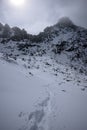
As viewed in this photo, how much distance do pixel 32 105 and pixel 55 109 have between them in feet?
5.51

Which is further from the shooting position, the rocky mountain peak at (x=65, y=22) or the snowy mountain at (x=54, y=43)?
the rocky mountain peak at (x=65, y=22)

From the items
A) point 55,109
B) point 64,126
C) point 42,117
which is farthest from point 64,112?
point 42,117

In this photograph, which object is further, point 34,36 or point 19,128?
point 34,36

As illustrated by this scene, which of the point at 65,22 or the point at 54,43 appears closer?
the point at 54,43

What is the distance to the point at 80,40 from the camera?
46.8 metres

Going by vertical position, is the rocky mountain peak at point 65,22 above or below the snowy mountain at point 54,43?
above

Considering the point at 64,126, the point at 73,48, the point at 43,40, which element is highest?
the point at 43,40

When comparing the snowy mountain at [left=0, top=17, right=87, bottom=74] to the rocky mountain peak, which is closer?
the snowy mountain at [left=0, top=17, right=87, bottom=74]

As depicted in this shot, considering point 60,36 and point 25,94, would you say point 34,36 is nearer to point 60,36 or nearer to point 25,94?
point 60,36

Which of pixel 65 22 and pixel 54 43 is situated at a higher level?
pixel 65 22

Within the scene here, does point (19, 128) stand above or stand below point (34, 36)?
below

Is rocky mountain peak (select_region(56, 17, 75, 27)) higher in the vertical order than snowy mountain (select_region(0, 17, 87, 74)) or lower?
higher

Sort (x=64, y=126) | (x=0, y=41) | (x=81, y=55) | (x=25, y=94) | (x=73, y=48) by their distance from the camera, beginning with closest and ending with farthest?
Answer: (x=64, y=126) → (x=25, y=94) → (x=81, y=55) → (x=73, y=48) → (x=0, y=41)

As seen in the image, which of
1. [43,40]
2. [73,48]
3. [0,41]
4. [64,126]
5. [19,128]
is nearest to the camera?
[19,128]
